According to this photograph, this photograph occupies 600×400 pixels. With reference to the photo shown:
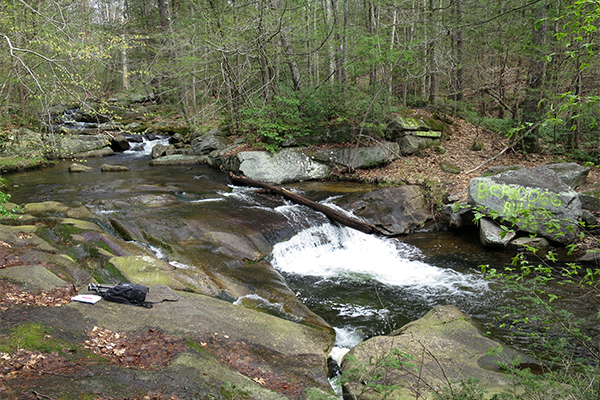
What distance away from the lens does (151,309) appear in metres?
4.71

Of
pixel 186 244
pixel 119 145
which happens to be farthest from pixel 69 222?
pixel 119 145

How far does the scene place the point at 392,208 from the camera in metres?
10.8

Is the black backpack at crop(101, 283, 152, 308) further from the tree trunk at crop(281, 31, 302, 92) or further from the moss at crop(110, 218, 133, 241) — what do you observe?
the tree trunk at crop(281, 31, 302, 92)

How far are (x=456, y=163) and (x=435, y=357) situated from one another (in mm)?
11081

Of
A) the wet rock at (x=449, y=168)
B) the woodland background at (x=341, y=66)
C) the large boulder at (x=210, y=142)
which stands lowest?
the wet rock at (x=449, y=168)

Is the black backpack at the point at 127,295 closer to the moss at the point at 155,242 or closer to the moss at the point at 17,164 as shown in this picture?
the moss at the point at 155,242

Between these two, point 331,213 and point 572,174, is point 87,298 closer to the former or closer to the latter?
point 331,213

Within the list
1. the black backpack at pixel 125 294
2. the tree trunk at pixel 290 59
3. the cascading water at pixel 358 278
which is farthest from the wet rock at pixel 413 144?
the black backpack at pixel 125 294

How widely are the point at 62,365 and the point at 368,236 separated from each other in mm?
7815

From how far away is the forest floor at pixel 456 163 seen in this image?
12.0m

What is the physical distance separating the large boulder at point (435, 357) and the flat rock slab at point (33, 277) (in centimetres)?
414

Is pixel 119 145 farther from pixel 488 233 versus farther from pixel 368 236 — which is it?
pixel 488 233

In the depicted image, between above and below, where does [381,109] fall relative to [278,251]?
above

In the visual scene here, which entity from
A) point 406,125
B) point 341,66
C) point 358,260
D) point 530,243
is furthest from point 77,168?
point 530,243
